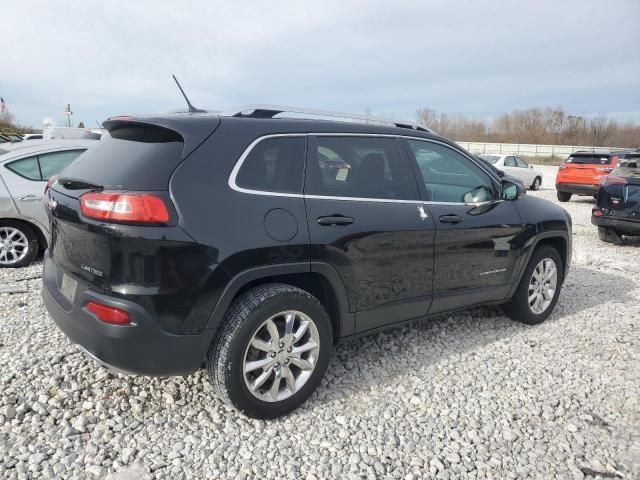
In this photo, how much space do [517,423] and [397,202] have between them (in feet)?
5.17

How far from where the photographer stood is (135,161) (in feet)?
8.30

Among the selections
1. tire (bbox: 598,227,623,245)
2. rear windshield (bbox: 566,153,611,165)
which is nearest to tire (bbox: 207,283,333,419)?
tire (bbox: 598,227,623,245)

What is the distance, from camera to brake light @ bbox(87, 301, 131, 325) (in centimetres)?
234

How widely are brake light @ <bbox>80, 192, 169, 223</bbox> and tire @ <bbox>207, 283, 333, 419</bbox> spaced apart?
2.12ft

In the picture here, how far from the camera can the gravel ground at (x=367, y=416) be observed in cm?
246

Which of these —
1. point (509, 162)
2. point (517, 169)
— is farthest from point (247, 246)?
point (517, 169)

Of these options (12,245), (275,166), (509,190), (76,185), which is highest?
(275,166)

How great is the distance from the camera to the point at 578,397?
3.22 m

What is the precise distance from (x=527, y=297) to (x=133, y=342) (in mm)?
3422

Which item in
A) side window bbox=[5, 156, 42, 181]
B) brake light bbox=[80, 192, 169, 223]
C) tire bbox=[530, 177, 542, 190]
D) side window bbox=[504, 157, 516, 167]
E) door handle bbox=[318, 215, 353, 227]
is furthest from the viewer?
tire bbox=[530, 177, 542, 190]

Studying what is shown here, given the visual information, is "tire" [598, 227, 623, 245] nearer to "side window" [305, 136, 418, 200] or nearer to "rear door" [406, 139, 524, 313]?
"rear door" [406, 139, 524, 313]

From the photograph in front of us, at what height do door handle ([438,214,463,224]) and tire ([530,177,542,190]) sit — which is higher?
door handle ([438,214,463,224])

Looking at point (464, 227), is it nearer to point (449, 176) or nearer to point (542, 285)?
point (449, 176)

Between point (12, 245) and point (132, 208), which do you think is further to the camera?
point (12, 245)
